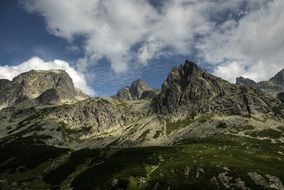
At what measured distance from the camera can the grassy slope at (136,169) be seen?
4980 inches

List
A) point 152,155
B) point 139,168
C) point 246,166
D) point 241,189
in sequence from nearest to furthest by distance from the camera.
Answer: point 241,189
point 246,166
point 139,168
point 152,155

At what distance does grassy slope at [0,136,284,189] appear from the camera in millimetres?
126500

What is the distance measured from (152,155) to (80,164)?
36.5 m

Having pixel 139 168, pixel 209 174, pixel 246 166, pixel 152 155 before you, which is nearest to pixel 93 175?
pixel 139 168

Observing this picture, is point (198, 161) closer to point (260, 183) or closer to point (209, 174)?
point (209, 174)

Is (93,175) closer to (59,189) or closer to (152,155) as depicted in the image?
(59,189)

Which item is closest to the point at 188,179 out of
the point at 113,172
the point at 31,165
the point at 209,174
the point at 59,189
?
the point at 209,174

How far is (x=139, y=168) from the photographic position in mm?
146875

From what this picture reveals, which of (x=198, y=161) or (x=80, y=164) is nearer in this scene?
(x=198, y=161)

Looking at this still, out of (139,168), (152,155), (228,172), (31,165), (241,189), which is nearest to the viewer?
(241,189)

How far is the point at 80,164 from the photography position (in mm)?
174625

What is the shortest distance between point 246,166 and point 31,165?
113096 millimetres

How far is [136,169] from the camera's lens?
14462 cm

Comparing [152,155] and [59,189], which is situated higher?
[152,155]
